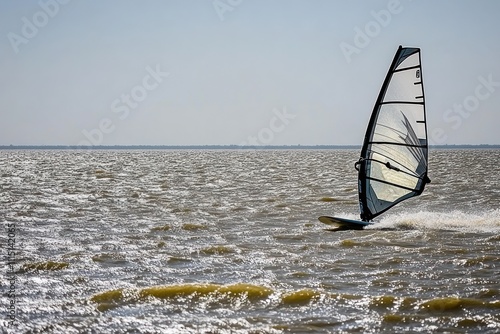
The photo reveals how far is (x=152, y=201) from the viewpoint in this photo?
19703 mm

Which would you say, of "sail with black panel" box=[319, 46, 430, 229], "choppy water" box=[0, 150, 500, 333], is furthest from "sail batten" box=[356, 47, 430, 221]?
"choppy water" box=[0, 150, 500, 333]

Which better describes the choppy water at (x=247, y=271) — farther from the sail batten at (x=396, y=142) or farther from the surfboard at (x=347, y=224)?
the sail batten at (x=396, y=142)

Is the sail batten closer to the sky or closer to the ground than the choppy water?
closer to the sky

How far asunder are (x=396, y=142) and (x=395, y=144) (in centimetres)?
5

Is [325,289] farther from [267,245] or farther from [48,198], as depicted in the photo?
[48,198]

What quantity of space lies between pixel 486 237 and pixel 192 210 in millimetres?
8427

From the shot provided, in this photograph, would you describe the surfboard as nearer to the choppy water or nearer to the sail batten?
the choppy water

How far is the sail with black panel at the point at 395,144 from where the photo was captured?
13.2 m

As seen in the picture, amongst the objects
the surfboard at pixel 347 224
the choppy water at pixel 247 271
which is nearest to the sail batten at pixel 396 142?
the surfboard at pixel 347 224

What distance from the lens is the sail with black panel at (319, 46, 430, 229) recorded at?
13.2m

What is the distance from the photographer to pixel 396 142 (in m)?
13.6

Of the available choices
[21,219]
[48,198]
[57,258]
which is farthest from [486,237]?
[48,198]

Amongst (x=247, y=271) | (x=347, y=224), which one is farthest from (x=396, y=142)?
(x=247, y=271)

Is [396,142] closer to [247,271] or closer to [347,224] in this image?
[347,224]
